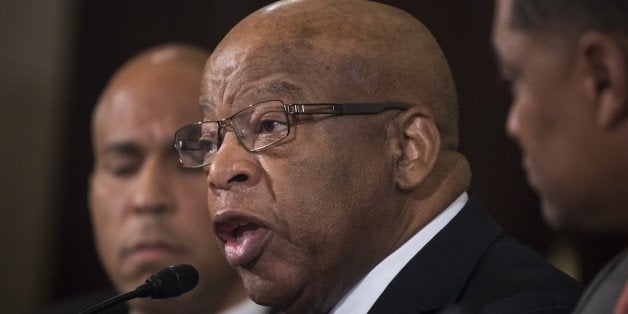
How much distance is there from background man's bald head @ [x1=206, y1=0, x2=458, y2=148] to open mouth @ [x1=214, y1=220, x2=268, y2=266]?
300 mm

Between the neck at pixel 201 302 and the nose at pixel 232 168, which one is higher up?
the nose at pixel 232 168

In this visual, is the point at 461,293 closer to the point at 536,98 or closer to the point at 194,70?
the point at 536,98

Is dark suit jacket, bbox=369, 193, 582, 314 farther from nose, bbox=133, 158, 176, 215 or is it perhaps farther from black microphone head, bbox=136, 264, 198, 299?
nose, bbox=133, 158, 176, 215

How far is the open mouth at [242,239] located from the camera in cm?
217

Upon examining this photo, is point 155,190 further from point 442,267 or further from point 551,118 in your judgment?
point 551,118

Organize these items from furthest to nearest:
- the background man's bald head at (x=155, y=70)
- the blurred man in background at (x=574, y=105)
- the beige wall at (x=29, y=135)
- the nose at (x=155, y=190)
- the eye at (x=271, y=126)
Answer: the beige wall at (x=29, y=135) → the background man's bald head at (x=155, y=70) → the nose at (x=155, y=190) → the eye at (x=271, y=126) → the blurred man in background at (x=574, y=105)

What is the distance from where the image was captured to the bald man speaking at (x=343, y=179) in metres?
2.17

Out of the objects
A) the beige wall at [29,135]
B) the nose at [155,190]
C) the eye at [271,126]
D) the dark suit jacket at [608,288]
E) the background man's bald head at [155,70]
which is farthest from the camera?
the beige wall at [29,135]

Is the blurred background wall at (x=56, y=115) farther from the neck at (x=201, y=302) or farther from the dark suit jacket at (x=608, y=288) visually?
the dark suit jacket at (x=608, y=288)

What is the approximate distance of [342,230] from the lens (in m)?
2.19

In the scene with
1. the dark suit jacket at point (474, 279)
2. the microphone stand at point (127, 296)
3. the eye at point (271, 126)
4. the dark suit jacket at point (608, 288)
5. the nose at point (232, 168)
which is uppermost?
the eye at point (271, 126)

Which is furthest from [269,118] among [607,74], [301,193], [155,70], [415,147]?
[155,70]

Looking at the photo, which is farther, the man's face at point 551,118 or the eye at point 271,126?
the eye at point 271,126

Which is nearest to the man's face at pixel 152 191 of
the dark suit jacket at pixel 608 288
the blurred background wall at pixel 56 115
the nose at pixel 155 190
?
the nose at pixel 155 190
